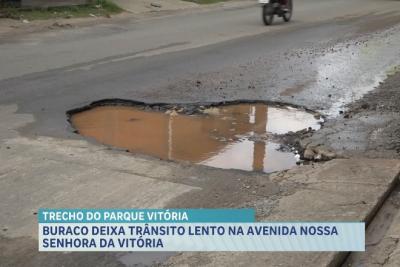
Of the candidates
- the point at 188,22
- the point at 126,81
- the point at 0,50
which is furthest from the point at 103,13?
the point at 126,81

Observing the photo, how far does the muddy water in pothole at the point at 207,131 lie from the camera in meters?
6.15

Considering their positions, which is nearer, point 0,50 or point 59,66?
point 59,66

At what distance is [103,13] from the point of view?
20000 mm

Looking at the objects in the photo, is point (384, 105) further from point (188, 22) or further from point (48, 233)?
point (188, 22)

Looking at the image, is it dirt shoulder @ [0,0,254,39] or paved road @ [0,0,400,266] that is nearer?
paved road @ [0,0,400,266]

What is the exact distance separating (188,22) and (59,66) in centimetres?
817

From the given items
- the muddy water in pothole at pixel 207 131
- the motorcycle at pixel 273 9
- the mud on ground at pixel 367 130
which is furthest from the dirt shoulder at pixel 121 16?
the mud on ground at pixel 367 130

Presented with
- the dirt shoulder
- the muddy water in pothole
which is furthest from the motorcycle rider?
the muddy water in pothole

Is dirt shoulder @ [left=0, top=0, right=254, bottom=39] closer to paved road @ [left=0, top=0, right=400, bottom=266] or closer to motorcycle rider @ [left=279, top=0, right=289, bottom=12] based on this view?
paved road @ [left=0, top=0, right=400, bottom=266]

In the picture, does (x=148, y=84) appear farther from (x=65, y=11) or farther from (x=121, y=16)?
(x=65, y=11)
